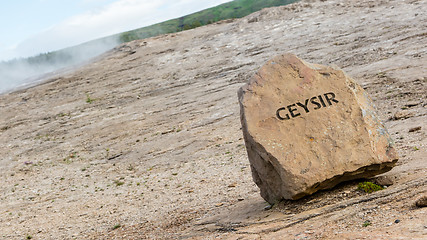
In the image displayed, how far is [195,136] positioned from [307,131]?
9883mm

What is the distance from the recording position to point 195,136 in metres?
16.7

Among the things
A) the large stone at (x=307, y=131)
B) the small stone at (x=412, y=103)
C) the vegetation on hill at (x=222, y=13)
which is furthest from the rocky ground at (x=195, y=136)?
the vegetation on hill at (x=222, y=13)

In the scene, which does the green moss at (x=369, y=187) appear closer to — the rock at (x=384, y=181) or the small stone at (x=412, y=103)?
the rock at (x=384, y=181)

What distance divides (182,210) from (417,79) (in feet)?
33.8

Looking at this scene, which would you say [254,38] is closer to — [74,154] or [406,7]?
[406,7]

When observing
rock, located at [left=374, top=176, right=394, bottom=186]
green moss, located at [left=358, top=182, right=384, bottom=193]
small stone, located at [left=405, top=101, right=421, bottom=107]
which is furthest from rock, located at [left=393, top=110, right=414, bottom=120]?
green moss, located at [left=358, top=182, right=384, bottom=193]

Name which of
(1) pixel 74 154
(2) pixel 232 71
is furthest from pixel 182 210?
(2) pixel 232 71

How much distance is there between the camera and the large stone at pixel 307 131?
268 inches

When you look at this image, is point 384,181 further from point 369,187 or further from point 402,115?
point 402,115

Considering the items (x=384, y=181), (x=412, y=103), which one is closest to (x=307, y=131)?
(x=384, y=181)

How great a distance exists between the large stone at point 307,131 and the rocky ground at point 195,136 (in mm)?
442

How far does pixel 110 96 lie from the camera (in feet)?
78.6

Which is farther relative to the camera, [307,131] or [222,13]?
[222,13]

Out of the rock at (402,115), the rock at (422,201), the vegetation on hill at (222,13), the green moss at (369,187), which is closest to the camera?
the rock at (422,201)
